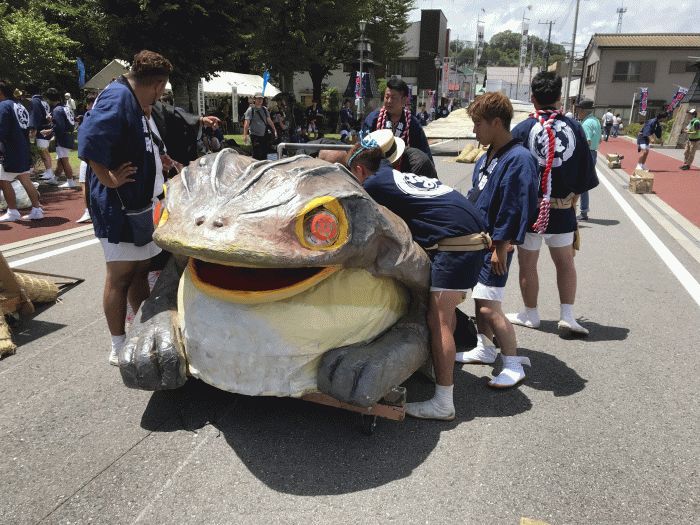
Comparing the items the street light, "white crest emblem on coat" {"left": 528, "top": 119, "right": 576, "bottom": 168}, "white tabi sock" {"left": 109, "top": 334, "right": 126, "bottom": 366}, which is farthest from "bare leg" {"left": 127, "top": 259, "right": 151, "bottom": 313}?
the street light

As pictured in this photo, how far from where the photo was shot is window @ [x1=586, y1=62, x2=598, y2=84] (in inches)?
1796

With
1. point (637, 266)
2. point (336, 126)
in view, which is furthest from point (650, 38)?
point (637, 266)

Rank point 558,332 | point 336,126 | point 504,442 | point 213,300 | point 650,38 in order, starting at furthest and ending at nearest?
point 650,38 < point 336,126 < point 558,332 < point 504,442 < point 213,300

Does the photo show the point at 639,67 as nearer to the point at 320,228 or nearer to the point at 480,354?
the point at 480,354

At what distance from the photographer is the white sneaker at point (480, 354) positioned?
3.91 meters

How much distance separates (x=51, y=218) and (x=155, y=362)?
6.96 meters

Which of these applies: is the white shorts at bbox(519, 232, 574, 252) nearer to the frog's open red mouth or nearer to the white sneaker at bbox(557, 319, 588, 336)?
the white sneaker at bbox(557, 319, 588, 336)

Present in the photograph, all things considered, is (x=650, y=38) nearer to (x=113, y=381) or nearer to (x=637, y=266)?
(x=637, y=266)

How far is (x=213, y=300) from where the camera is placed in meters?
2.58

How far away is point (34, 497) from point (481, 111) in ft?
10.4

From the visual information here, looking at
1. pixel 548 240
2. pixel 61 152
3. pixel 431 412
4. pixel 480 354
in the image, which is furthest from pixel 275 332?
pixel 61 152

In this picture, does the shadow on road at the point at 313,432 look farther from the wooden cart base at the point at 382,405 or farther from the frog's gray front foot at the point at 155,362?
the frog's gray front foot at the point at 155,362

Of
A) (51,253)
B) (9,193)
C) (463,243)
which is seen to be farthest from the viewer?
(9,193)

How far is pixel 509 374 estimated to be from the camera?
3.55 metres
